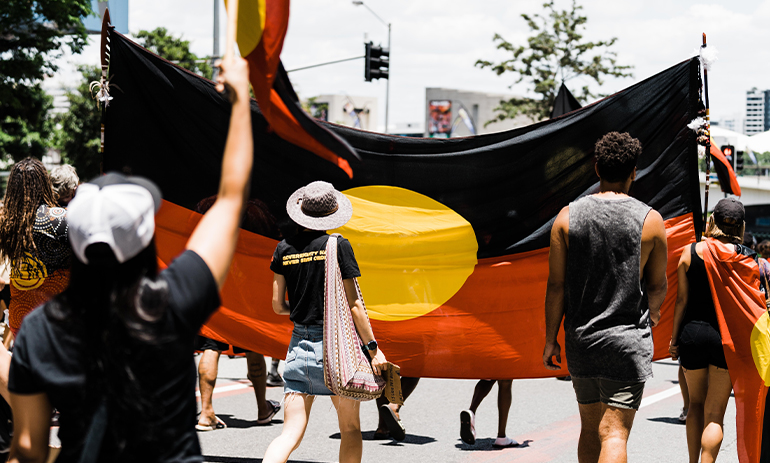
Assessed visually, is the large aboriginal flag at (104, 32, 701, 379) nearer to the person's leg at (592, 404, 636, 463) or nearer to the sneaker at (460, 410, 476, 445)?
the sneaker at (460, 410, 476, 445)

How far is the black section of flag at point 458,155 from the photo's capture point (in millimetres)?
5457

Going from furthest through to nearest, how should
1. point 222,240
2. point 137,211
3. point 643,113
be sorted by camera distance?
1. point 643,113
2. point 222,240
3. point 137,211

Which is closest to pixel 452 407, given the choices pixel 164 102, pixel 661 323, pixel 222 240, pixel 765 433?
pixel 661 323

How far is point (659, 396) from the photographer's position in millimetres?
9000

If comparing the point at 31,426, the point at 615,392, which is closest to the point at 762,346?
the point at 615,392

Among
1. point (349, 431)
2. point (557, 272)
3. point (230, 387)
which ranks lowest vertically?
point (230, 387)

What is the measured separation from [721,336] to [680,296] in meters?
0.35

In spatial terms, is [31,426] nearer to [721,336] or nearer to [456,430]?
[721,336]

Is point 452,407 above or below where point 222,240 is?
below

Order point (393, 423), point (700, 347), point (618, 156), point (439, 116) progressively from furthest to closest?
point (439, 116) < point (393, 423) < point (700, 347) < point (618, 156)

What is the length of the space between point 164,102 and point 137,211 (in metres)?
3.88

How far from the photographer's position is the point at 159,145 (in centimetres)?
561

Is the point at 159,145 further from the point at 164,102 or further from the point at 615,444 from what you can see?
the point at 615,444

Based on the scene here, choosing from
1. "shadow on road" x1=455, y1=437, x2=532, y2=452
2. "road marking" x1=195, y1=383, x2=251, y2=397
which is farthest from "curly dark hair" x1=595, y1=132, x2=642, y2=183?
"road marking" x1=195, y1=383, x2=251, y2=397
